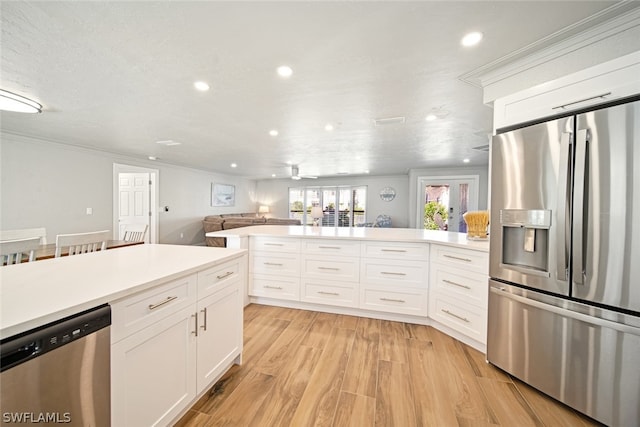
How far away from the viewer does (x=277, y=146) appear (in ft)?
14.2

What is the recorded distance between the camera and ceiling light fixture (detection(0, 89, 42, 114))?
7.41 feet

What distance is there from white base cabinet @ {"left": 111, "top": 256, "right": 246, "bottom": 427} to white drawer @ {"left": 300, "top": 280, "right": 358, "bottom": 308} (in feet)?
3.84

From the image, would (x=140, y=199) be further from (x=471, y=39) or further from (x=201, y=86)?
(x=471, y=39)

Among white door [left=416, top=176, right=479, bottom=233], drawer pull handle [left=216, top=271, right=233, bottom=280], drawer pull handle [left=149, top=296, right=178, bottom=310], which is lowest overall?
drawer pull handle [left=149, top=296, right=178, bottom=310]

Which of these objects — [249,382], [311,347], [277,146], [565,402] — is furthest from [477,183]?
[249,382]

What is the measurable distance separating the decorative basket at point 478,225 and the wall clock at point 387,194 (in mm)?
6252

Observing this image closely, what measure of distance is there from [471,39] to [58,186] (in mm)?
6113

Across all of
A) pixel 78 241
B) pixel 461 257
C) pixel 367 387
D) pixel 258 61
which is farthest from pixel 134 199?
pixel 461 257

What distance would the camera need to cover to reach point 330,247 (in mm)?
2660

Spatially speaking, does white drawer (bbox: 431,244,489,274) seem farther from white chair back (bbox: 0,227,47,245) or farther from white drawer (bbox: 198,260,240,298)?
white chair back (bbox: 0,227,47,245)

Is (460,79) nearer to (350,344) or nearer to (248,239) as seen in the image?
(350,344)

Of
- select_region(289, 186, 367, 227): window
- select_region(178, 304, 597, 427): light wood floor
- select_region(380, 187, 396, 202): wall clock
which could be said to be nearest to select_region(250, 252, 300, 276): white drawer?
select_region(178, 304, 597, 427): light wood floor

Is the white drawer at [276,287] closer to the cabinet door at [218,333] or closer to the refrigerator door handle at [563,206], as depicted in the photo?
the cabinet door at [218,333]

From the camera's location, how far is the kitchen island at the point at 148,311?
0.87 metres
